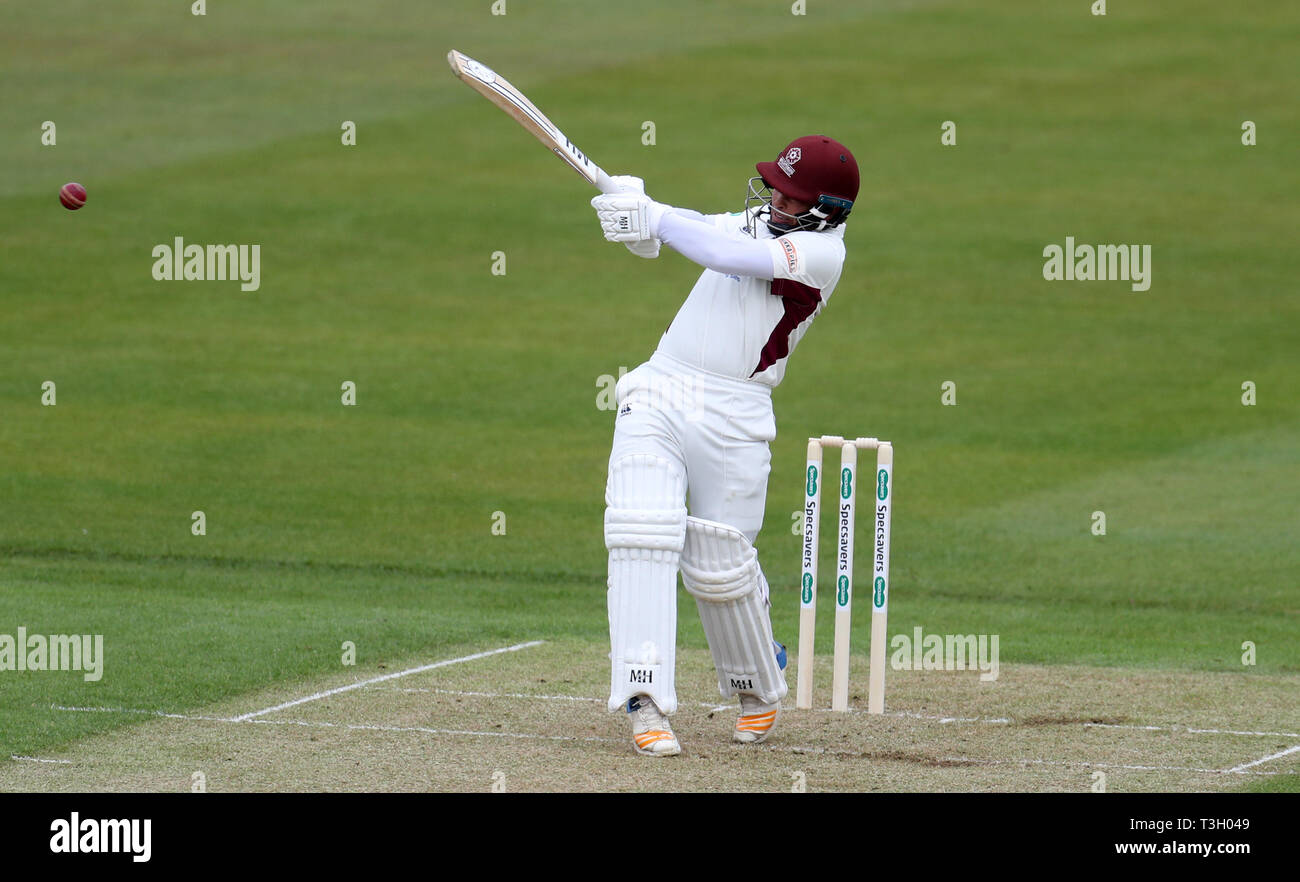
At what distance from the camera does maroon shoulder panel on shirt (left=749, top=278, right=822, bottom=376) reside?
26.0ft

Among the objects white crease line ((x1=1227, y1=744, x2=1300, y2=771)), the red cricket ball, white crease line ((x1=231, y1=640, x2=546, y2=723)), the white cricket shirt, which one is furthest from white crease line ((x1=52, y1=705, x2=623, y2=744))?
the red cricket ball

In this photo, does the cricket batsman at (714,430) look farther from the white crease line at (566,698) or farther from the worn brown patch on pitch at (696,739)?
the white crease line at (566,698)

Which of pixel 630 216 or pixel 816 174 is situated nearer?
pixel 630 216

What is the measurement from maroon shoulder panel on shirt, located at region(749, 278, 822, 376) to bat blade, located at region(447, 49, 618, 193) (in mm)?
872

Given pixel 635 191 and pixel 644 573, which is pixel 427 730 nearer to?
pixel 644 573

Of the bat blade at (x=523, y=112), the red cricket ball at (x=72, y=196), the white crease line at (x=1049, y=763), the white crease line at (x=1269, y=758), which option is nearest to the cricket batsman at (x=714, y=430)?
the bat blade at (x=523, y=112)

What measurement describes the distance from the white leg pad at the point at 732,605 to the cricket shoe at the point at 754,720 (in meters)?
0.04

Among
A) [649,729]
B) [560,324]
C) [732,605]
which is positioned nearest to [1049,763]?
[732,605]

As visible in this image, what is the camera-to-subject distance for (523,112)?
785 cm

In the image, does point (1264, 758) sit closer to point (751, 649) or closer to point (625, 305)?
point (751, 649)

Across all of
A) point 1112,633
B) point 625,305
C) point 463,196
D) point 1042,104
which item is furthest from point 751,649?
point 1042,104

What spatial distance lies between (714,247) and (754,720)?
214cm

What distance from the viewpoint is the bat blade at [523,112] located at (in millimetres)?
7695

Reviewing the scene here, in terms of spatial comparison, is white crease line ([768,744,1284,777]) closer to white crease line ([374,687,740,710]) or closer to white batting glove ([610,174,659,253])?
white crease line ([374,687,740,710])
